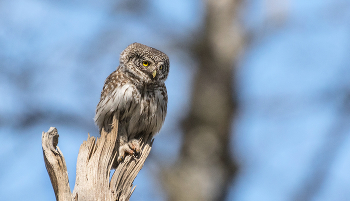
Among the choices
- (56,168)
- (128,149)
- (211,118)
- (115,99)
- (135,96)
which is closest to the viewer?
(56,168)

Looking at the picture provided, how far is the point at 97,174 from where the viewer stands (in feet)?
10.6

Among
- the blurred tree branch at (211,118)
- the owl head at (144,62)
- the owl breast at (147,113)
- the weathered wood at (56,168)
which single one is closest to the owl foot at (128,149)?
the owl breast at (147,113)

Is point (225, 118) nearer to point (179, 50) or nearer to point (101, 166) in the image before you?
point (179, 50)

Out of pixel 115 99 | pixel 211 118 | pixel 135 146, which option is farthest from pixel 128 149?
pixel 211 118

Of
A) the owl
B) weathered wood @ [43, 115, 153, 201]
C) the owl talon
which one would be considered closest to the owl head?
the owl

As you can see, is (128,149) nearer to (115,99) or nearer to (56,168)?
(115,99)

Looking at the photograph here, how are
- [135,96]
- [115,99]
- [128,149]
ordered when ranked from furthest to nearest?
[135,96], [115,99], [128,149]

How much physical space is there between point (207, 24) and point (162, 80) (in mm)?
2606

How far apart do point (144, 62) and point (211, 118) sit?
2.18m

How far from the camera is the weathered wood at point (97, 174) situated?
10.2 ft

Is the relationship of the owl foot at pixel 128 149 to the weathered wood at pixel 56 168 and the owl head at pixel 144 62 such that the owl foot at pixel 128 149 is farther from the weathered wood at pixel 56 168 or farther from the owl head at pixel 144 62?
the owl head at pixel 144 62

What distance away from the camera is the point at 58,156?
3178 millimetres

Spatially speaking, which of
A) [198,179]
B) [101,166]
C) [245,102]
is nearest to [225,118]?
[245,102]

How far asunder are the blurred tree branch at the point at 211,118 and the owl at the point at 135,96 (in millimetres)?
1911
